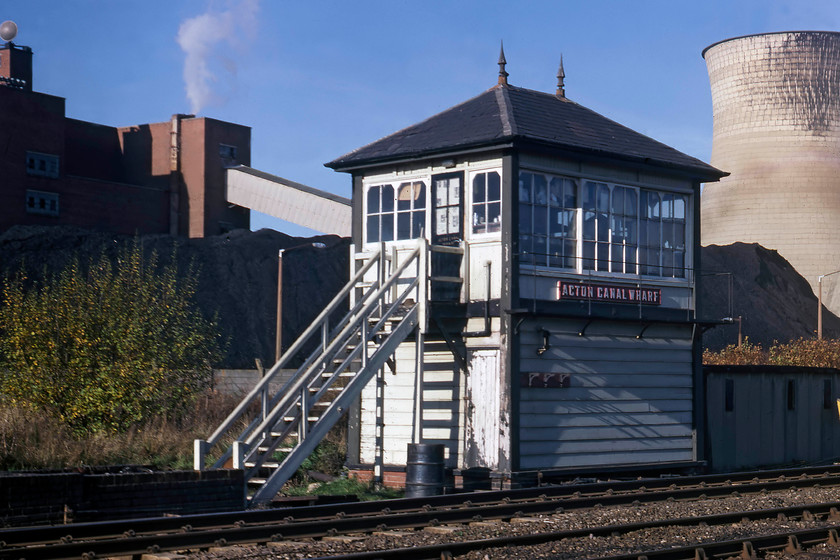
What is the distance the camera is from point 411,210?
21234 mm

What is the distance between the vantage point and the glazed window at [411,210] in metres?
21.1

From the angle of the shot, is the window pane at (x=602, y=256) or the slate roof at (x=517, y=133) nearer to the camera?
the slate roof at (x=517, y=133)

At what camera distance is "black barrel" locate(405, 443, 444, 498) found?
1766cm

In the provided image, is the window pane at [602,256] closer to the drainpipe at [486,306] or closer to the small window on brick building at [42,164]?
the drainpipe at [486,306]

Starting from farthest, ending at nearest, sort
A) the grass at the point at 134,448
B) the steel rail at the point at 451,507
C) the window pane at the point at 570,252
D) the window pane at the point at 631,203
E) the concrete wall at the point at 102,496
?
the window pane at the point at 631,203
the window pane at the point at 570,252
the grass at the point at 134,448
the concrete wall at the point at 102,496
the steel rail at the point at 451,507

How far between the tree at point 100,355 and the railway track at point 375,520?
949cm

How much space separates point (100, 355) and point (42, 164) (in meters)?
40.5

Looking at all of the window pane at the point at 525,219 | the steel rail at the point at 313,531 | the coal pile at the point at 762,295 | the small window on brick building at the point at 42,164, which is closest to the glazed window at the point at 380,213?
the window pane at the point at 525,219

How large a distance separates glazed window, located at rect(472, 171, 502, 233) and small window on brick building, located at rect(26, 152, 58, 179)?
45452 mm

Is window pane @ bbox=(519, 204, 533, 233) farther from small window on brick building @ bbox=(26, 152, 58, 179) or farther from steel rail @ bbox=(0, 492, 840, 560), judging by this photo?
small window on brick building @ bbox=(26, 152, 58, 179)

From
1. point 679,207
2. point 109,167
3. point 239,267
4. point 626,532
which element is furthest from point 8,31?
point 626,532

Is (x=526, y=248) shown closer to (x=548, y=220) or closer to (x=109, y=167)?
(x=548, y=220)

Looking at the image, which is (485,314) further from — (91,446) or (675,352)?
(91,446)

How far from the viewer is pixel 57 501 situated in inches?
522
